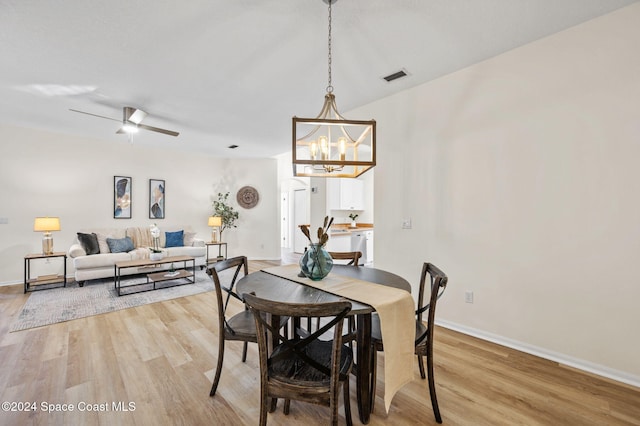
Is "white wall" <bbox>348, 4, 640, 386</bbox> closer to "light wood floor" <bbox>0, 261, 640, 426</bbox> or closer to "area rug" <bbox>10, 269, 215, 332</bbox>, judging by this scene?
"light wood floor" <bbox>0, 261, 640, 426</bbox>

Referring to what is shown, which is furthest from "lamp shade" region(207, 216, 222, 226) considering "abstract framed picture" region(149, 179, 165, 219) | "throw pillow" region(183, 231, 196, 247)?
"abstract framed picture" region(149, 179, 165, 219)

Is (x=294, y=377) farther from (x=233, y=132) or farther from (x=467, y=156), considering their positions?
(x=233, y=132)

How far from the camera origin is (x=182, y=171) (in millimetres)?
6570

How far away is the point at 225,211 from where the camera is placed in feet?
22.5

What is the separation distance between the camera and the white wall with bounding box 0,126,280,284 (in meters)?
4.71

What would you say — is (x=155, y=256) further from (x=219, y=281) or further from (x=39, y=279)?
(x=219, y=281)

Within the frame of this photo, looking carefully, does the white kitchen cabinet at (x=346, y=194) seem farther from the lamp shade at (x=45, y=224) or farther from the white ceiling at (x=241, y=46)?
the lamp shade at (x=45, y=224)

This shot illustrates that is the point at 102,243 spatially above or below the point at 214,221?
below

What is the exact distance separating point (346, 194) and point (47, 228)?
5.60 meters

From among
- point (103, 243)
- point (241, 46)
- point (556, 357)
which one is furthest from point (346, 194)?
point (103, 243)

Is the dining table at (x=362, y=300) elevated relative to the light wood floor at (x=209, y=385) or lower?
elevated

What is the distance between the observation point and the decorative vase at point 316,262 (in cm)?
197

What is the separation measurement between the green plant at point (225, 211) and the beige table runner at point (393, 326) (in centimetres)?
557

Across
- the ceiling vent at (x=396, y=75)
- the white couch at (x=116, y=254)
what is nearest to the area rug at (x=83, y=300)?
the white couch at (x=116, y=254)
